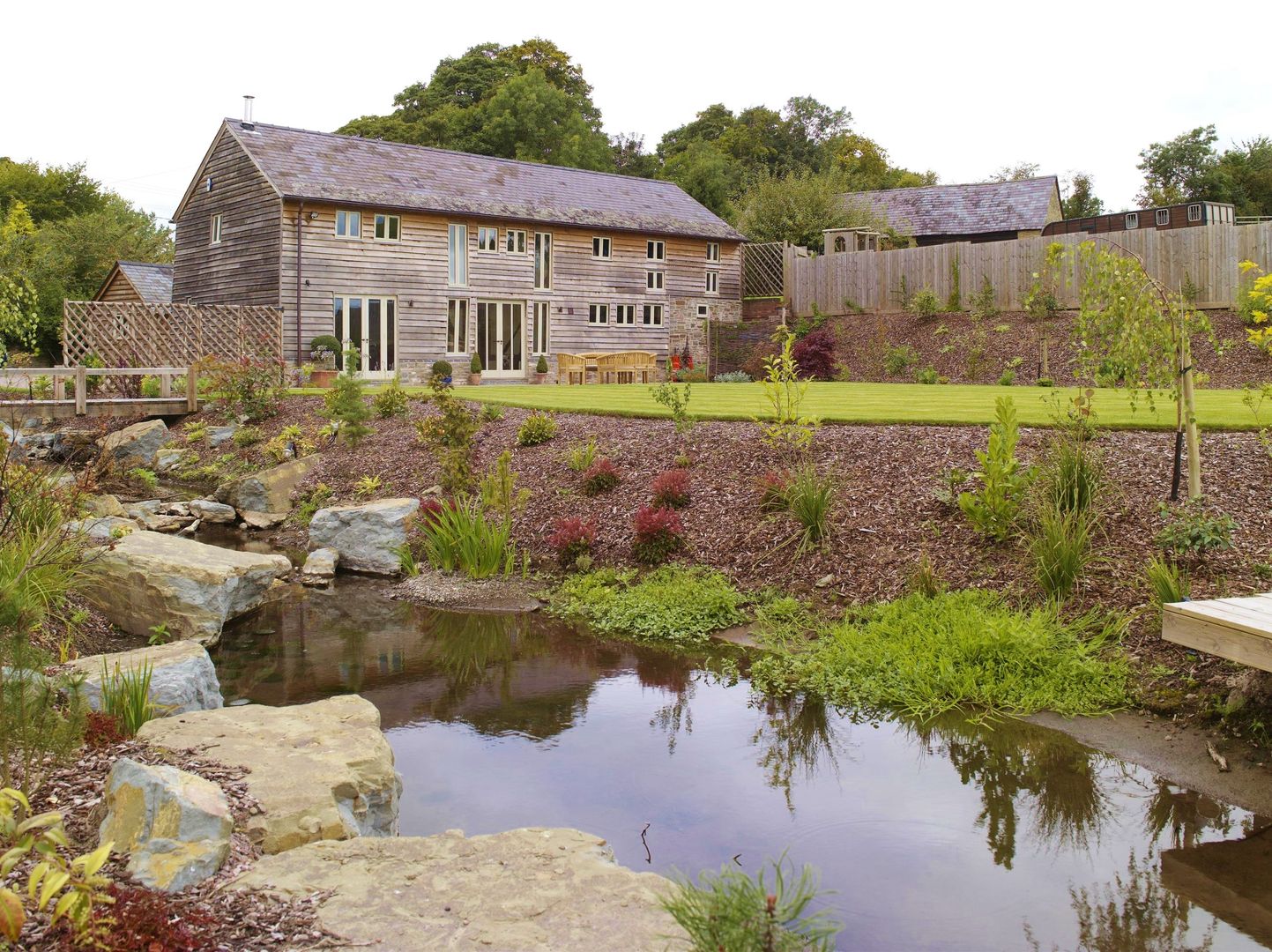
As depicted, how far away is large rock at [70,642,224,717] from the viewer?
21.1 ft

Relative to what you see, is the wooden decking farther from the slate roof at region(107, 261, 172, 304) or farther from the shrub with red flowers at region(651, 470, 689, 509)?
the slate roof at region(107, 261, 172, 304)

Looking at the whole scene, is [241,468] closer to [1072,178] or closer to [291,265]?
[291,265]

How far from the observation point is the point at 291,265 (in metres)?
26.7

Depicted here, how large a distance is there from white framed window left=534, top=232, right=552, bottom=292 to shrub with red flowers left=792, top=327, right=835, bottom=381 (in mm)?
10387

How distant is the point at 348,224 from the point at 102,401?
992 cm

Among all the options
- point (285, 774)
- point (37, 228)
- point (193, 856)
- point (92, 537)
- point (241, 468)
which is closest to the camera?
point (193, 856)

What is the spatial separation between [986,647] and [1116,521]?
213 cm

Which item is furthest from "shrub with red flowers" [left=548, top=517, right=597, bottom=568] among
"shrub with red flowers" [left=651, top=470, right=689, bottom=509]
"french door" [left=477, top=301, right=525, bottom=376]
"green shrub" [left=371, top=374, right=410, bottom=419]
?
"french door" [left=477, top=301, right=525, bottom=376]

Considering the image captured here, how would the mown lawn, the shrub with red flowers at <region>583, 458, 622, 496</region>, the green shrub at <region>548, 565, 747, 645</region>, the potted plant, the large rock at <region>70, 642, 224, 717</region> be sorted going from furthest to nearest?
1. the potted plant
2. the shrub with red flowers at <region>583, 458, 622, 496</region>
3. the mown lawn
4. the green shrub at <region>548, 565, 747, 645</region>
5. the large rock at <region>70, 642, 224, 717</region>

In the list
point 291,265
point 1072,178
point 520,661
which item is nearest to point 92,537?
point 520,661

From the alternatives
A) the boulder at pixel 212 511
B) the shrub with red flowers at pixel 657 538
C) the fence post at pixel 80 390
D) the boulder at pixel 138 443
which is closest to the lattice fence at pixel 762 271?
the boulder at pixel 138 443

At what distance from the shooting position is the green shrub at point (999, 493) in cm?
906

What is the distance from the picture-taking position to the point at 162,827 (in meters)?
4.18

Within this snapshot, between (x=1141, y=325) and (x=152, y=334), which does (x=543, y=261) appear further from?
(x=1141, y=325)
